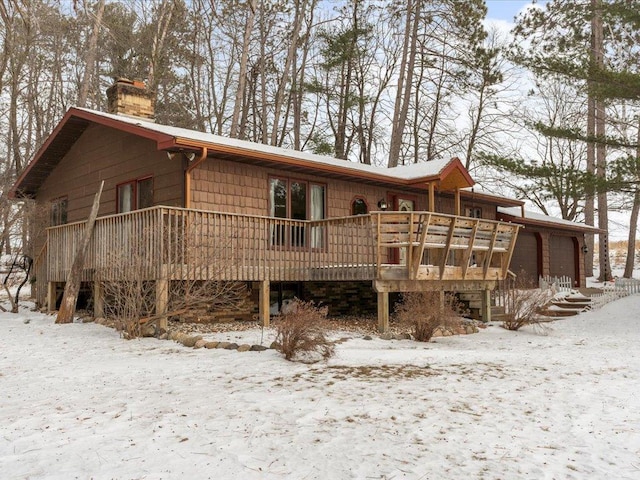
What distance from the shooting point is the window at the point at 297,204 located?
1384 cm

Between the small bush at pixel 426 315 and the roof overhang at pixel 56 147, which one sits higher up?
the roof overhang at pixel 56 147

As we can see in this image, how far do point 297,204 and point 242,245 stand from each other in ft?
10.5

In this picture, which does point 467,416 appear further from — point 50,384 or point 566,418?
point 50,384

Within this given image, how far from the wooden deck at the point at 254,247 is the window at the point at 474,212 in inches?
253

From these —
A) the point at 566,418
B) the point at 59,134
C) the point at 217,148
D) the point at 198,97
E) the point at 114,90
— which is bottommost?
the point at 566,418

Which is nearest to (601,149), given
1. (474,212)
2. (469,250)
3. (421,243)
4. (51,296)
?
(474,212)

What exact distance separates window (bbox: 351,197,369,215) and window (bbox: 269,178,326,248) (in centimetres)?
112

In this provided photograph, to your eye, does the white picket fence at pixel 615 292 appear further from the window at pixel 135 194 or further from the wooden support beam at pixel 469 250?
the window at pixel 135 194

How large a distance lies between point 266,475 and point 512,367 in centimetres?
512

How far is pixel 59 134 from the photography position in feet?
53.6

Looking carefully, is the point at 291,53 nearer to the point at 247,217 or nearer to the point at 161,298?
the point at 247,217

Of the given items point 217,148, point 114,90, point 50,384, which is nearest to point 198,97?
point 114,90

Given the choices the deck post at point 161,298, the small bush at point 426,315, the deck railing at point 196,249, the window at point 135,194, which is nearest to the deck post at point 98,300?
the deck railing at point 196,249

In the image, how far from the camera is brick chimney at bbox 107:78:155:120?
16.0 metres
